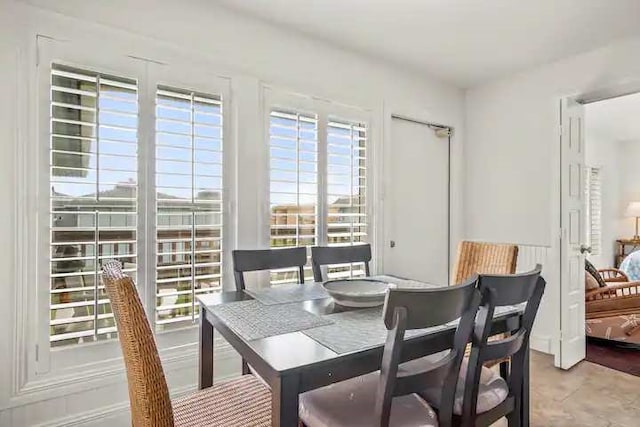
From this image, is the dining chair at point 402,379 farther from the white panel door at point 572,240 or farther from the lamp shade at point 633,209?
the lamp shade at point 633,209

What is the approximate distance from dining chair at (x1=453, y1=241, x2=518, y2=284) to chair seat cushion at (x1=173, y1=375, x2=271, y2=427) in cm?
146

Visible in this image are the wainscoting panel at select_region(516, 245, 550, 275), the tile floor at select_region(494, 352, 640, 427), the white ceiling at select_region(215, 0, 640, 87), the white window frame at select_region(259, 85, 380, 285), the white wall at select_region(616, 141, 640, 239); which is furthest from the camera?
the white wall at select_region(616, 141, 640, 239)

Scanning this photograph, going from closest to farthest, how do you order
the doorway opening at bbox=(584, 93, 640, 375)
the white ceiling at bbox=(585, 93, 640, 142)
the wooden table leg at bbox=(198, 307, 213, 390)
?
the wooden table leg at bbox=(198, 307, 213, 390), the doorway opening at bbox=(584, 93, 640, 375), the white ceiling at bbox=(585, 93, 640, 142)

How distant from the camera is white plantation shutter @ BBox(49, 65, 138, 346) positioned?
1831 mm

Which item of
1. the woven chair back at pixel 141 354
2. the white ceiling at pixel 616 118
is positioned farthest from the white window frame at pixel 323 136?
the white ceiling at pixel 616 118

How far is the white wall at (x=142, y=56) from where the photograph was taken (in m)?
1.73

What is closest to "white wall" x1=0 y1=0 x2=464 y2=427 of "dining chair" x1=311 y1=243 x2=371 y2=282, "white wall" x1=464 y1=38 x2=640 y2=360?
"dining chair" x1=311 y1=243 x2=371 y2=282

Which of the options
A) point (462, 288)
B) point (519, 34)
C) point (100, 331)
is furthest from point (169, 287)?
point (519, 34)

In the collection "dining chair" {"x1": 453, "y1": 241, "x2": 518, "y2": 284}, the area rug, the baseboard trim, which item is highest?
"dining chair" {"x1": 453, "y1": 241, "x2": 518, "y2": 284}

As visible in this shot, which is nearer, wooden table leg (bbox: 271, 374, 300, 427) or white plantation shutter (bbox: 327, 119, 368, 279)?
wooden table leg (bbox: 271, 374, 300, 427)

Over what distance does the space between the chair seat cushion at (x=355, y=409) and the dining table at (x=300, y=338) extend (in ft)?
0.68

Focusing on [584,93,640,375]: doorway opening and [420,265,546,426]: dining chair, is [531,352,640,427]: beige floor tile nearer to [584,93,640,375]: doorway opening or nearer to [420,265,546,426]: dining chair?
[584,93,640,375]: doorway opening

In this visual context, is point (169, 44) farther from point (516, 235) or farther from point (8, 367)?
point (516, 235)

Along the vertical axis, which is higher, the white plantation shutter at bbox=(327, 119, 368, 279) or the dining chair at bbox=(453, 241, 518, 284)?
the white plantation shutter at bbox=(327, 119, 368, 279)
